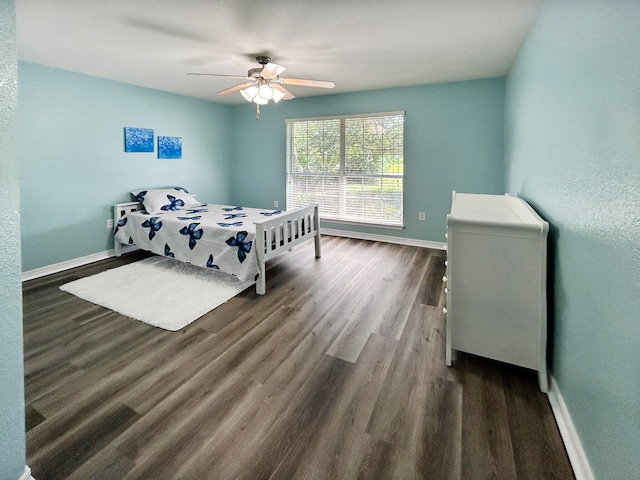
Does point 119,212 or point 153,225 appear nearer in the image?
point 153,225

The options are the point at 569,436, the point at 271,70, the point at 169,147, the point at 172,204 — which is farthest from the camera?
the point at 169,147

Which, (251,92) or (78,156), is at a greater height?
(251,92)

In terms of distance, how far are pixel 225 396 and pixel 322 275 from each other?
197 cm

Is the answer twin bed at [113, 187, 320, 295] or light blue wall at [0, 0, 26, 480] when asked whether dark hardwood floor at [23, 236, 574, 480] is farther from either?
twin bed at [113, 187, 320, 295]

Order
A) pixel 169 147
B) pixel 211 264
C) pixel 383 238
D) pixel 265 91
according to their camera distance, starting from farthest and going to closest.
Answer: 1. pixel 383 238
2. pixel 169 147
3. pixel 211 264
4. pixel 265 91

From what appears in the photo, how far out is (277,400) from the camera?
169 centimetres

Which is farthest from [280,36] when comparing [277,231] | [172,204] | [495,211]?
[172,204]

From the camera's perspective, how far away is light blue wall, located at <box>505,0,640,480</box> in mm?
954

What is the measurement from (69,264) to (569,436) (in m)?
4.77

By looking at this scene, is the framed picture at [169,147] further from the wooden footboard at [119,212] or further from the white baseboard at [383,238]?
the white baseboard at [383,238]

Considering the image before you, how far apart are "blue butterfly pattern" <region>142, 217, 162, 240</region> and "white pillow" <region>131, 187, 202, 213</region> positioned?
15.4 inches

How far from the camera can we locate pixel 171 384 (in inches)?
71.7

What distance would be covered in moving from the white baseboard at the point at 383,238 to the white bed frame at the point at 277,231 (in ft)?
3.76

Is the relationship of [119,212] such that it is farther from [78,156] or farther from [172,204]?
[78,156]
